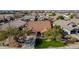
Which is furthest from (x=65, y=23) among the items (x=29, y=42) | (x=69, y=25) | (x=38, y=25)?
(x=29, y=42)

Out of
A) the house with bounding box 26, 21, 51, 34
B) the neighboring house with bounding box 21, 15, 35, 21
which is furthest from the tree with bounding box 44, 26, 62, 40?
the neighboring house with bounding box 21, 15, 35, 21

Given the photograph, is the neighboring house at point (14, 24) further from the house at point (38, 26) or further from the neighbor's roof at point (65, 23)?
the neighbor's roof at point (65, 23)

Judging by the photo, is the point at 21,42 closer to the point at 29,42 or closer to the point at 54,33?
the point at 29,42

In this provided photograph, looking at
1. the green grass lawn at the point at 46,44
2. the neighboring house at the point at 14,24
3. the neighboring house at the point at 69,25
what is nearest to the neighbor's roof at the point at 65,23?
the neighboring house at the point at 69,25

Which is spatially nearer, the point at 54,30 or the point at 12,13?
the point at 54,30

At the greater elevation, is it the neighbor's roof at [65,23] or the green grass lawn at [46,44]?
the neighbor's roof at [65,23]

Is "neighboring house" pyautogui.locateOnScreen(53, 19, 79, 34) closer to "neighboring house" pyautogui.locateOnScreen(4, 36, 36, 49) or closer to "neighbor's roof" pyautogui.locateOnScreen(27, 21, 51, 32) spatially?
"neighbor's roof" pyautogui.locateOnScreen(27, 21, 51, 32)
